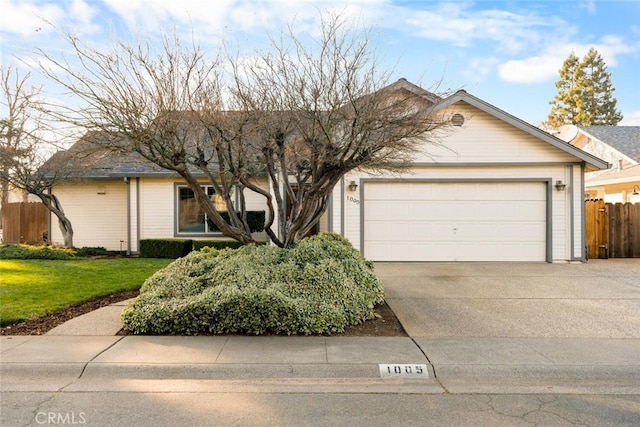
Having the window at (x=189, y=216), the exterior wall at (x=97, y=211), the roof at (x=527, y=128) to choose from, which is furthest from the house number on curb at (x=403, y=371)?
the exterior wall at (x=97, y=211)

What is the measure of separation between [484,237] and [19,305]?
36.7 ft

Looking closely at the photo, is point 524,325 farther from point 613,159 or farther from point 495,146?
point 613,159

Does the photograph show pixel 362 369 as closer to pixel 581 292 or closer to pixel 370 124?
pixel 370 124

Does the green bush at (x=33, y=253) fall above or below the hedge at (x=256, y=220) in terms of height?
below

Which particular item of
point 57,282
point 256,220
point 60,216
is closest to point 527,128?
point 256,220

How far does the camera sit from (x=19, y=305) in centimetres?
686

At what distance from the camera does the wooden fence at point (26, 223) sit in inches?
670

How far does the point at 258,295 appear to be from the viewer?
5.65 meters

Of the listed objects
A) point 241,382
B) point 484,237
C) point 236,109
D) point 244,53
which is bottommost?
point 241,382

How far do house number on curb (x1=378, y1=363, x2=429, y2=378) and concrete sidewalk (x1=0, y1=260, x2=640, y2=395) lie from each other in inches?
0.9

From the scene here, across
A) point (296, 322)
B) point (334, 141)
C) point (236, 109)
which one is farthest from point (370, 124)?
point (296, 322)

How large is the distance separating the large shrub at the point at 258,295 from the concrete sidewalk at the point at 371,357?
23cm

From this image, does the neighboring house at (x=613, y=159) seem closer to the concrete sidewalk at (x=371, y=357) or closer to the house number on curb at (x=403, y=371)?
the concrete sidewalk at (x=371, y=357)

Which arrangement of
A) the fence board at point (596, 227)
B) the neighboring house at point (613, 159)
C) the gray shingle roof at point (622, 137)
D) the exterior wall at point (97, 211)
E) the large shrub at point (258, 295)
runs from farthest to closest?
the gray shingle roof at point (622, 137) → the neighboring house at point (613, 159) → the exterior wall at point (97, 211) → the fence board at point (596, 227) → the large shrub at point (258, 295)
